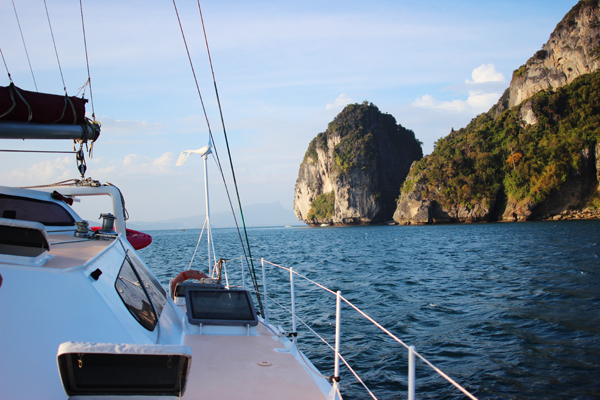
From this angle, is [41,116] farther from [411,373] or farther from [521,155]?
[521,155]

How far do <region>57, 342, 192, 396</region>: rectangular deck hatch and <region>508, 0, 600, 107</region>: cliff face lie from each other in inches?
3398

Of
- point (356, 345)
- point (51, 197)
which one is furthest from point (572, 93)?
point (51, 197)

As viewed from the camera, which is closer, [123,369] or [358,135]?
[123,369]

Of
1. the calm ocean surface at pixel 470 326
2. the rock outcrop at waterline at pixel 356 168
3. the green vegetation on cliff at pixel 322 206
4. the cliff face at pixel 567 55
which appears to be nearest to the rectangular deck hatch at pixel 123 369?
the calm ocean surface at pixel 470 326

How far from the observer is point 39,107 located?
13.6ft

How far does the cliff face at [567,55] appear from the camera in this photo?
6988cm

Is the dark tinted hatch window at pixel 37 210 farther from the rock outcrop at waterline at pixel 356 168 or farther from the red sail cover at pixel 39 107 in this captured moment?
the rock outcrop at waterline at pixel 356 168

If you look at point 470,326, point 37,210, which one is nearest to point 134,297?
point 37,210

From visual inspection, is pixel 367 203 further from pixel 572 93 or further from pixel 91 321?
pixel 91 321

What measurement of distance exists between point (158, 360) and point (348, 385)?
18.4 feet

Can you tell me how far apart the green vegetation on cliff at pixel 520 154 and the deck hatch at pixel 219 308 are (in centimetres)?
6686

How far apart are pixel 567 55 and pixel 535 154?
21.1 meters

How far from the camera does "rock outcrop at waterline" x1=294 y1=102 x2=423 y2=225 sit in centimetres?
10381

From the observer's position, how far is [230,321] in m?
4.74
